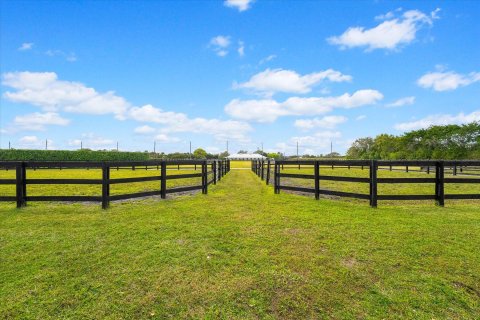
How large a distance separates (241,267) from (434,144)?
6029cm

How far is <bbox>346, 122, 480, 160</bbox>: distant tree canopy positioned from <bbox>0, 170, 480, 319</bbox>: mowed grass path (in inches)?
1934

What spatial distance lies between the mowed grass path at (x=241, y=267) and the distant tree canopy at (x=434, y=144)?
49.1 meters

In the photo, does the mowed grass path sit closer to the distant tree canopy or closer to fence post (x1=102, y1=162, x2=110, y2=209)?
fence post (x1=102, y1=162, x2=110, y2=209)

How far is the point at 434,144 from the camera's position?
5119 centimetres

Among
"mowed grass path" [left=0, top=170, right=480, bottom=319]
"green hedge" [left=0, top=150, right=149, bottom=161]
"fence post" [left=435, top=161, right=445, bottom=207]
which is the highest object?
"green hedge" [left=0, top=150, right=149, bottom=161]

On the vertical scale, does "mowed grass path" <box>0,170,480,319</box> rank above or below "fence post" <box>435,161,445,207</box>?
below

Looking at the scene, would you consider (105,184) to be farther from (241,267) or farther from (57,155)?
(57,155)

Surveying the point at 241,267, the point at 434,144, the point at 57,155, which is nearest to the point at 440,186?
the point at 241,267

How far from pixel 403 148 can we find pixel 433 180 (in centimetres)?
5816

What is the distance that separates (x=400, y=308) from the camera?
8.87 ft

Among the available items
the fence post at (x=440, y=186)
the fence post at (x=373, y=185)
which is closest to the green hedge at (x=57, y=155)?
the fence post at (x=373, y=185)

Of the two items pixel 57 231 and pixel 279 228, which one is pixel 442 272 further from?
pixel 57 231

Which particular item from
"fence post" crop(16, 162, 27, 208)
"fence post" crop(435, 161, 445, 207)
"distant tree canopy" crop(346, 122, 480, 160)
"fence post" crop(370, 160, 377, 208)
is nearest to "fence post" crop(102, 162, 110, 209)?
"fence post" crop(16, 162, 27, 208)

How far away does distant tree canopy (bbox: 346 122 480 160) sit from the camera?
147 feet
